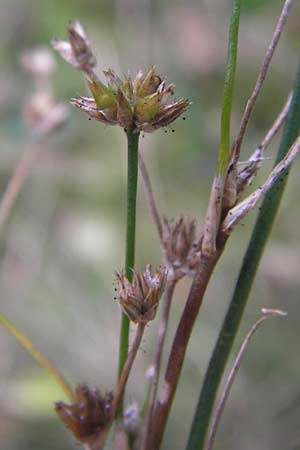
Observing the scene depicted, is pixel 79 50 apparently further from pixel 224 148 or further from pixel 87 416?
pixel 87 416

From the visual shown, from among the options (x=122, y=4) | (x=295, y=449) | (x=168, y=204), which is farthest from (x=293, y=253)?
(x=122, y=4)

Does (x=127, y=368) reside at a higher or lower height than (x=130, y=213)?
lower

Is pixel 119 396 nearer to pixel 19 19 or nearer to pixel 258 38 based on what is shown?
pixel 258 38

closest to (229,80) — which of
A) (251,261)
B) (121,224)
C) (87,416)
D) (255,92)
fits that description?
(255,92)

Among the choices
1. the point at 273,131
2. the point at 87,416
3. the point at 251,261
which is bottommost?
the point at 87,416

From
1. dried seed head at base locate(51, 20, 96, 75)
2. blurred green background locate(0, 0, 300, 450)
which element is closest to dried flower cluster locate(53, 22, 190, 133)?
dried seed head at base locate(51, 20, 96, 75)

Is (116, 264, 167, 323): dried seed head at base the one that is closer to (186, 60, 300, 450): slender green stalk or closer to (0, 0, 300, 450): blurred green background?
(186, 60, 300, 450): slender green stalk

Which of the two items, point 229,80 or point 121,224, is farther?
point 121,224
